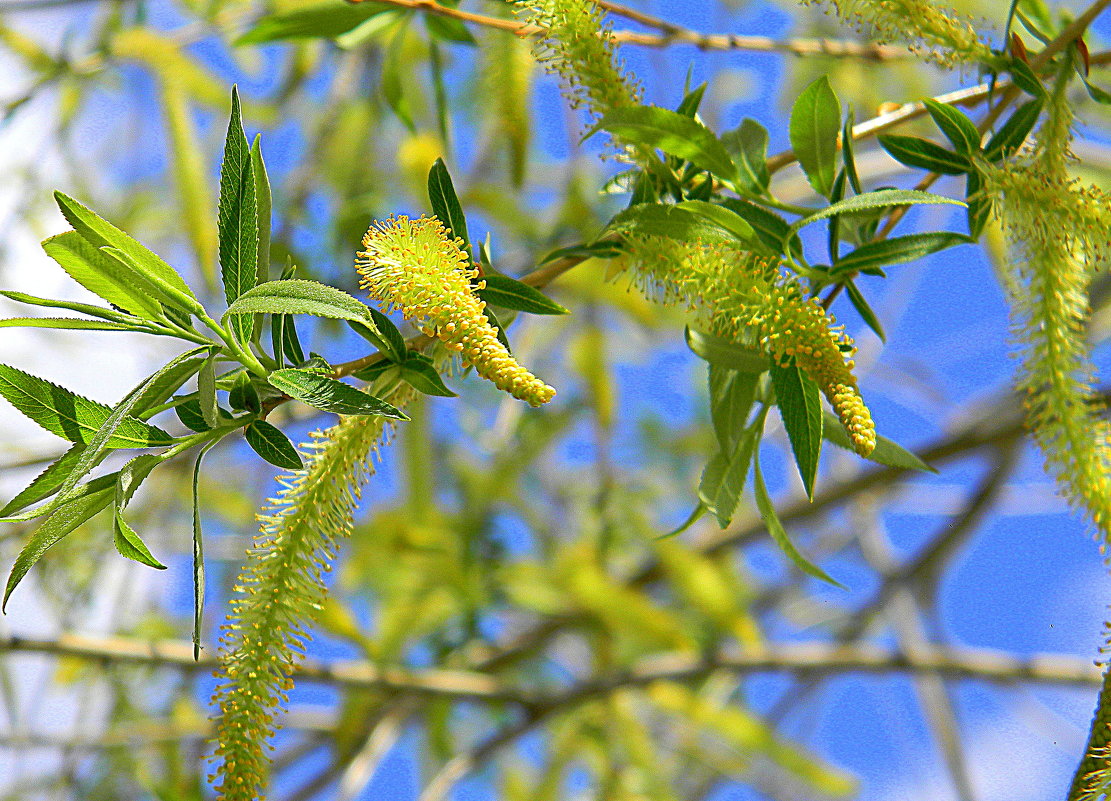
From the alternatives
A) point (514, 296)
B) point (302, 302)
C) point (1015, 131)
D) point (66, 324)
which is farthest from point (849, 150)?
point (66, 324)

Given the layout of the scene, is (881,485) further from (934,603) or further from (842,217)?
(842,217)

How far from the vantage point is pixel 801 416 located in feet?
1.86

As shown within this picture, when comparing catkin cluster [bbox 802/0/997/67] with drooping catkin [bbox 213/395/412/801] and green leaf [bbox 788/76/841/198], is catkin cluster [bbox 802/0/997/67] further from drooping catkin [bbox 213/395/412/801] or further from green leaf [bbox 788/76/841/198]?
drooping catkin [bbox 213/395/412/801]

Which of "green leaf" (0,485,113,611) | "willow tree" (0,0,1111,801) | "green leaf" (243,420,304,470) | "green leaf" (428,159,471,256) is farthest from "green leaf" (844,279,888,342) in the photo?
"green leaf" (0,485,113,611)

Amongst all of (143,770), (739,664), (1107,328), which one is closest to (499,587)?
(739,664)

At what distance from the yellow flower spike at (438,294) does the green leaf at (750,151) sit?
0.79 feet

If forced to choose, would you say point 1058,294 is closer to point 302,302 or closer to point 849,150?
point 849,150

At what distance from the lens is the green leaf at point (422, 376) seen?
21.8 inches

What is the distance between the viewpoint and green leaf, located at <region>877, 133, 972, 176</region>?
68 centimetres

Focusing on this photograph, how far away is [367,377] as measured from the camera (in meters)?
0.58

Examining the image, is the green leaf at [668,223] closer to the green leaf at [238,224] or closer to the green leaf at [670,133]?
the green leaf at [670,133]

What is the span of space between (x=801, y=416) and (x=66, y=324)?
0.41 m

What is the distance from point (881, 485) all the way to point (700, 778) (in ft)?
3.12

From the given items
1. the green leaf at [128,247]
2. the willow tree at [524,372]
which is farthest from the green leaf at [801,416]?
the green leaf at [128,247]
